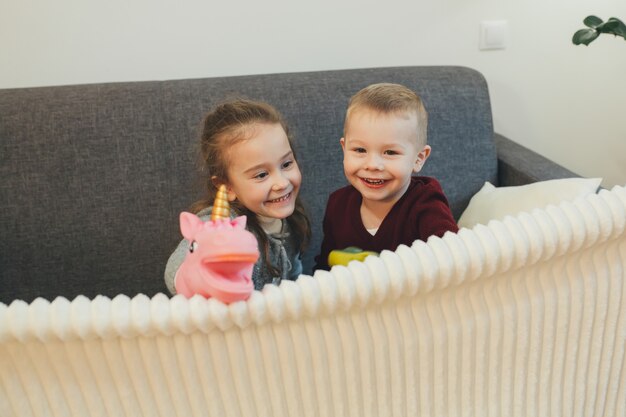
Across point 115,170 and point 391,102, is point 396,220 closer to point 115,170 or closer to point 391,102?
point 391,102

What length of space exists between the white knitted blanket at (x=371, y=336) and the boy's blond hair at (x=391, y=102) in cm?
44

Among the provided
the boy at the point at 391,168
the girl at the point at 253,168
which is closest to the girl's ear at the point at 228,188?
the girl at the point at 253,168

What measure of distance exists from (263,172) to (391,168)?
263mm

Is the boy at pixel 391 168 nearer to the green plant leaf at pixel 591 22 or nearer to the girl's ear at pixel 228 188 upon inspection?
the girl's ear at pixel 228 188

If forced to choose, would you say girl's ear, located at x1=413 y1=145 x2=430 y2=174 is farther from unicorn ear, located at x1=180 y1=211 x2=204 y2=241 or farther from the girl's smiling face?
unicorn ear, located at x1=180 y1=211 x2=204 y2=241

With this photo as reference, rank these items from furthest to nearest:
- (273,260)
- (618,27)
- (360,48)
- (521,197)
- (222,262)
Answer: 1. (360,48)
2. (618,27)
3. (521,197)
4. (273,260)
5. (222,262)

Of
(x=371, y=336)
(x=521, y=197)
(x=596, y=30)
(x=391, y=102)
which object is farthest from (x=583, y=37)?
(x=371, y=336)

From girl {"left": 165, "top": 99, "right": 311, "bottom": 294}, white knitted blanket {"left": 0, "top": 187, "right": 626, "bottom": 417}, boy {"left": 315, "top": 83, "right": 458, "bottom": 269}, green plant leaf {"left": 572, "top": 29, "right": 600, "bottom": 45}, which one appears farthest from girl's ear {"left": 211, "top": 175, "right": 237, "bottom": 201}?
green plant leaf {"left": 572, "top": 29, "right": 600, "bottom": 45}

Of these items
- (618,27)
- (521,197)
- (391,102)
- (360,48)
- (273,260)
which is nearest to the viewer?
(391,102)

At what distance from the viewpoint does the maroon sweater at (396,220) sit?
45.6 inches

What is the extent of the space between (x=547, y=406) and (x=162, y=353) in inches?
23.2

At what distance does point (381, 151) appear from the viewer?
3.76 ft

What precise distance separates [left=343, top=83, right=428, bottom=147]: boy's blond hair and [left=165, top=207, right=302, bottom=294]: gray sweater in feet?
1.09

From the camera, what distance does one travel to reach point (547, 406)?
88cm
